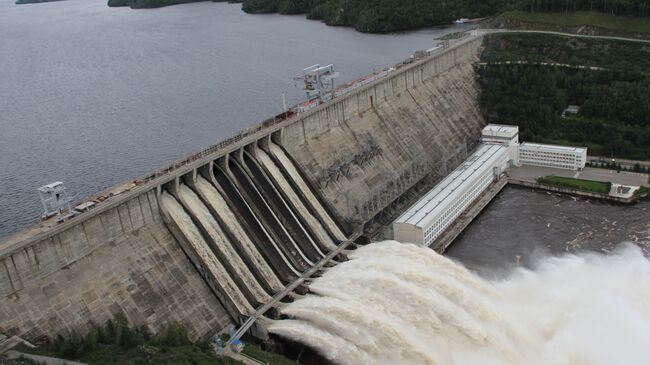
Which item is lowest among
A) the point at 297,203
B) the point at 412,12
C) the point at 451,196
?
the point at 451,196

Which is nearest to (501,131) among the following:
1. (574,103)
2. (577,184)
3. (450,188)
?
(577,184)

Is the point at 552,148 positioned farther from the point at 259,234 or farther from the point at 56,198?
the point at 56,198

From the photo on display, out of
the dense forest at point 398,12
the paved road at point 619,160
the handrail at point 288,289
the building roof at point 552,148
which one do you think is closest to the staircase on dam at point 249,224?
the handrail at point 288,289

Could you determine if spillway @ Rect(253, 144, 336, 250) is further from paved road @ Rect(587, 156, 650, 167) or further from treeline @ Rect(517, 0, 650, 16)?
treeline @ Rect(517, 0, 650, 16)

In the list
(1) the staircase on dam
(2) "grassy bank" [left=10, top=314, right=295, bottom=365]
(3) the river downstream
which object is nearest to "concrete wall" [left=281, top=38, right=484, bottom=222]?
(1) the staircase on dam

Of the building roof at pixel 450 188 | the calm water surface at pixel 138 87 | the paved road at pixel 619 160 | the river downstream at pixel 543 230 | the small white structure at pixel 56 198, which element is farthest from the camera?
the paved road at pixel 619 160

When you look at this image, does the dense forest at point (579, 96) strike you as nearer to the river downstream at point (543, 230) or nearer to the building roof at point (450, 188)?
the building roof at point (450, 188)
